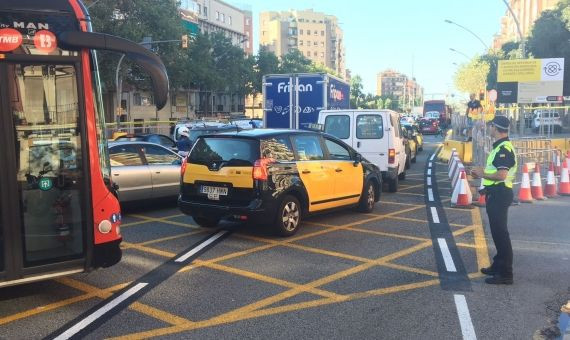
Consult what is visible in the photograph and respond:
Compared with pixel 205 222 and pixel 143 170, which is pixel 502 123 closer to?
pixel 205 222

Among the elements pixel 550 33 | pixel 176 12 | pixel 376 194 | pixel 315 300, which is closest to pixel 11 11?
pixel 315 300

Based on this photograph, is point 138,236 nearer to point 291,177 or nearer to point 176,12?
point 291,177

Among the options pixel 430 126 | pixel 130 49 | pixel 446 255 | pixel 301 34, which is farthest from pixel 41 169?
pixel 301 34

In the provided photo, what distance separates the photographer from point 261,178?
7.68 metres

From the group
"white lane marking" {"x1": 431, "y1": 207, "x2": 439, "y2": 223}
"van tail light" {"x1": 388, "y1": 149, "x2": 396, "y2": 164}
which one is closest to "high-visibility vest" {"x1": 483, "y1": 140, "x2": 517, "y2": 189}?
"white lane marking" {"x1": 431, "y1": 207, "x2": 439, "y2": 223}

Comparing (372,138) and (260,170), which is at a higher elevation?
(372,138)

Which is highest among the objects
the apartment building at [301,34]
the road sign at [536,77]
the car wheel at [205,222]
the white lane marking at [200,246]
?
the apartment building at [301,34]

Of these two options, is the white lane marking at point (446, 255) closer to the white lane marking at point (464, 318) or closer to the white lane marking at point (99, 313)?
the white lane marking at point (464, 318)

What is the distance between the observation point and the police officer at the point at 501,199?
590 centimetres

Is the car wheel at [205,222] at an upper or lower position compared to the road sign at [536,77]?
lower

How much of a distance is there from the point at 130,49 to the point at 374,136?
329 inches

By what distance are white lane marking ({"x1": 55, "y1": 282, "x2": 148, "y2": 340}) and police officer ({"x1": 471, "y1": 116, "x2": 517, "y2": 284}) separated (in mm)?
3782

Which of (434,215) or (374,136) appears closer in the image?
(434,215)

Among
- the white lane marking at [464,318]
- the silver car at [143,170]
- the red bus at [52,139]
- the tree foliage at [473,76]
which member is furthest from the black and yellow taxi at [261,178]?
the tree foliage at [473,76]
